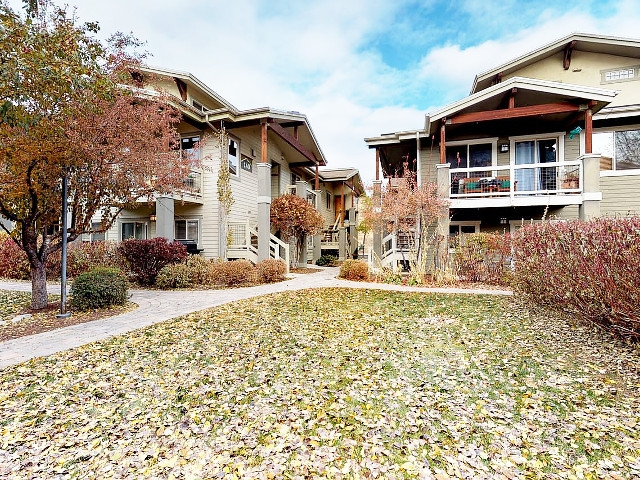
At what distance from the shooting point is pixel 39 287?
736 centimetres

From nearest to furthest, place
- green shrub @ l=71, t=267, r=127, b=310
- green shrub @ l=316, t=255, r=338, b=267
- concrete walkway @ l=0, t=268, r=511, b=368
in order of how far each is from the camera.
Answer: concrete walkway @ l=0, t=268, r=511, b=368, green shrub @ l=71, t=267, r=127, b=310, green shrub @ l=316, t=255, r=338, b=267

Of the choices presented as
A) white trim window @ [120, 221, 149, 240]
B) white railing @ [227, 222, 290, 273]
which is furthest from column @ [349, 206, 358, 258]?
white trim window @ [120, 221, 149, 240]

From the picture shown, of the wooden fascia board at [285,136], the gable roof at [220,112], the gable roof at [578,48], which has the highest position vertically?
the gable roof at [578,48]

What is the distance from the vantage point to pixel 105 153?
6.81m

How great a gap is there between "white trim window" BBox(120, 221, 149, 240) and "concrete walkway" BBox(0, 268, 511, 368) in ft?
15.2

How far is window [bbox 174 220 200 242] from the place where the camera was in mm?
14953

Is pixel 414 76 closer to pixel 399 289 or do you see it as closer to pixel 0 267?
pixel 399 289

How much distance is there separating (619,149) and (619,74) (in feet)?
11.3

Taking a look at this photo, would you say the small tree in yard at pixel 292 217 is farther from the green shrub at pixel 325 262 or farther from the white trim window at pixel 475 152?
the white trim window at pixel 475 152

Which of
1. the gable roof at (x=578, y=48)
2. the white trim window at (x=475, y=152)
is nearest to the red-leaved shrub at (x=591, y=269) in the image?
the white trim window at (x=475, y=152)

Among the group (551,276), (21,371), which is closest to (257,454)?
(21,371)

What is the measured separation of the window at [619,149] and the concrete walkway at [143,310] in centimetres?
858

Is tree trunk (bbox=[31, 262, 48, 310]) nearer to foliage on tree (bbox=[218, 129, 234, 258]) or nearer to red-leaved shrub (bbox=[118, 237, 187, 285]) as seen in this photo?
red-leaved shrub (bbox=[118, 237, 187, 285])

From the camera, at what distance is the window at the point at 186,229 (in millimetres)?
14953
